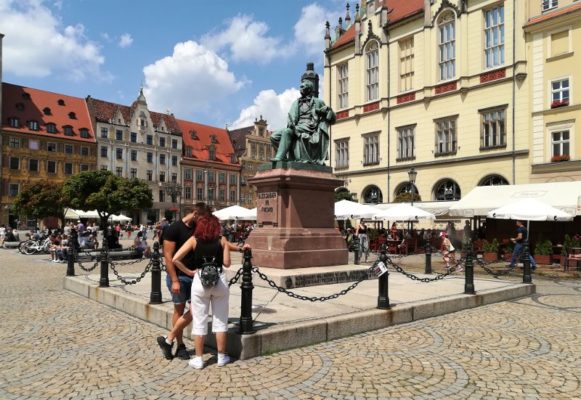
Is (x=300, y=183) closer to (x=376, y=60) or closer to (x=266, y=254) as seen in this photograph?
(x=266, y=254)

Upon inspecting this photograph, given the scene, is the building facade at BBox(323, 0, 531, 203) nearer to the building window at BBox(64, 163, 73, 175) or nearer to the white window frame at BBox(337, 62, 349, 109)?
the white window frame at BBox(337, 62, 349, 109)

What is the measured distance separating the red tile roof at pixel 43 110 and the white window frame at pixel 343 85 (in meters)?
38.9

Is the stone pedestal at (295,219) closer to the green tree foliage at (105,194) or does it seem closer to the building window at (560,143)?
the green tree foliage at (105,194)

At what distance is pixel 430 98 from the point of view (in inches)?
1334

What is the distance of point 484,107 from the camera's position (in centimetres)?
3069

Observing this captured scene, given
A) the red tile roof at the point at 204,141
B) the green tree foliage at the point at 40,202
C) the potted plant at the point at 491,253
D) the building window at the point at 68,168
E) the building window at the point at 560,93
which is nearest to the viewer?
the potted plant at the point at 491,253

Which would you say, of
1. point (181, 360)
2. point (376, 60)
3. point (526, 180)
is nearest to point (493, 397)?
point (181, 360)

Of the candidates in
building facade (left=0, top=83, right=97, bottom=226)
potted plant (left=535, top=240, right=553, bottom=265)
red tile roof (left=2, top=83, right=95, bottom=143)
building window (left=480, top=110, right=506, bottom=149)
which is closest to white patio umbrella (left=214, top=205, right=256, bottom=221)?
potted plant (left=535, top=240, right=553, bottom=265)

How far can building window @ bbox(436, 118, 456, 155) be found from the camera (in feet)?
107

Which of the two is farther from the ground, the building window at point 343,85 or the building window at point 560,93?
the building window at point 343,85

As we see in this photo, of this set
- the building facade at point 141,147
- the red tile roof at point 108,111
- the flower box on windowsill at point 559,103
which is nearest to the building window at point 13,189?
the building facade at point 141,147

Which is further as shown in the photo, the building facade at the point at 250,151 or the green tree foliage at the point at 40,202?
the building facade at the point at 250,151

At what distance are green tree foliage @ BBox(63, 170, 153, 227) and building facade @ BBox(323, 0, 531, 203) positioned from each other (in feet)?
53.0

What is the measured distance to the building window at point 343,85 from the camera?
135ft
